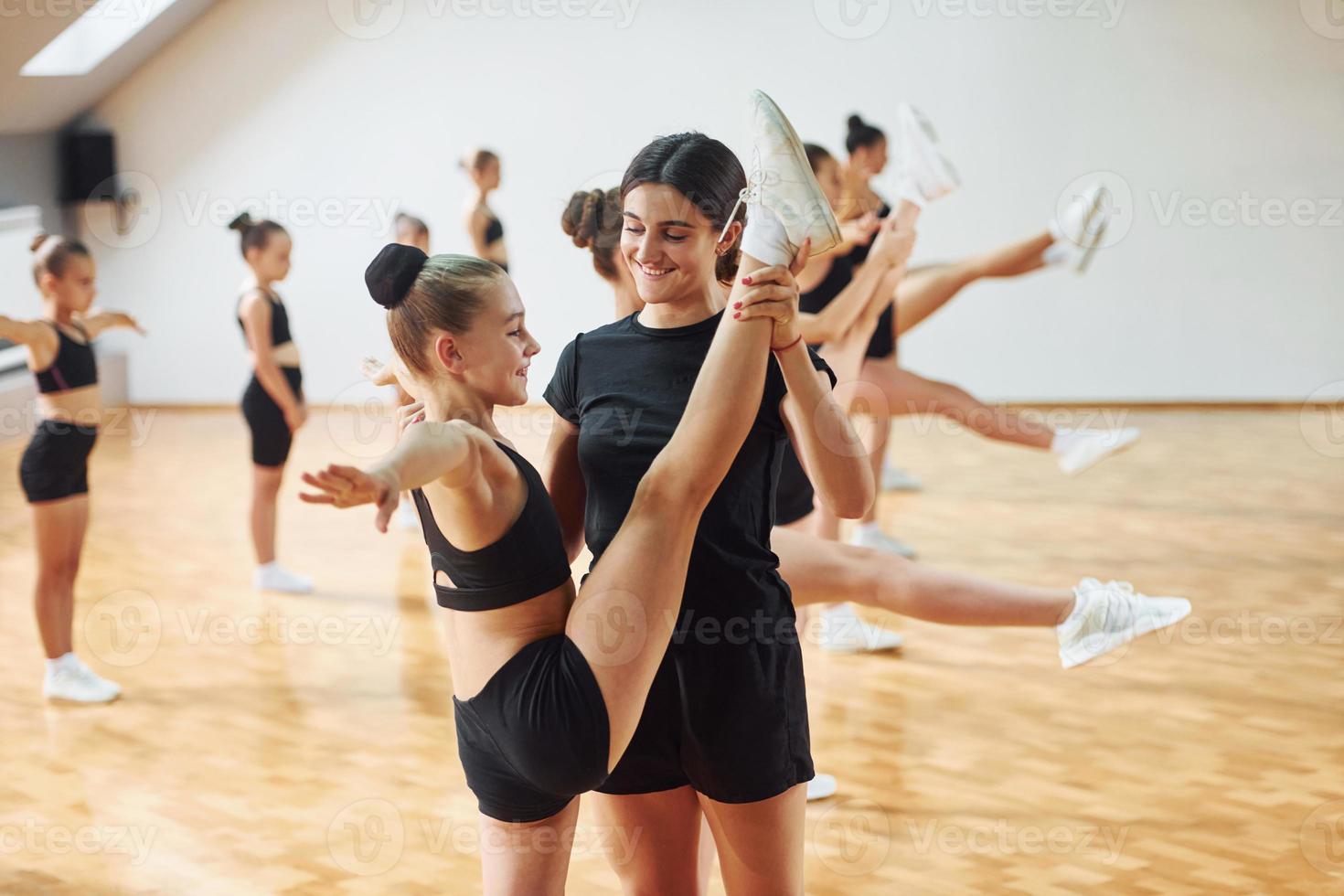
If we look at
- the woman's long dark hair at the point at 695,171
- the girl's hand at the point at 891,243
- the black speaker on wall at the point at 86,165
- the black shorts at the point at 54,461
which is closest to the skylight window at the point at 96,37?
the black speaker on wall at the point at 86,165

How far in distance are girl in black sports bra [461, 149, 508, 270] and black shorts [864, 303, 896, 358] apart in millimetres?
2081

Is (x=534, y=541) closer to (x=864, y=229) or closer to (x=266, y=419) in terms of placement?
(x=864, y=229)

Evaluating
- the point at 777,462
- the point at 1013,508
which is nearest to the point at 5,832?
the point at 777,462

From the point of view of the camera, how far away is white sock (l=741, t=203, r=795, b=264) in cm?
171

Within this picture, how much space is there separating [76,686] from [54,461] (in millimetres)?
680

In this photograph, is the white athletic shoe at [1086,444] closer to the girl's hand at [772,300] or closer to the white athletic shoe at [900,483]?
the white athletic shoe at [900,483]

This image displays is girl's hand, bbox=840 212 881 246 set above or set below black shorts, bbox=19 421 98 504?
above

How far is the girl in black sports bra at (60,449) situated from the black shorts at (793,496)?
208cm

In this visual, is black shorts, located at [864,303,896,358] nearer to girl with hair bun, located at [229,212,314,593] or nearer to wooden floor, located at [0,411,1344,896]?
wooden floor, located at [0,411,1344,896]

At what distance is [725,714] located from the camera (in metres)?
1.81

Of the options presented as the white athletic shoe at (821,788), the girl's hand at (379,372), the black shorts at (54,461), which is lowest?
the white athletic shoe at (821,788)

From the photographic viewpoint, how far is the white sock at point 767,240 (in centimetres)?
171

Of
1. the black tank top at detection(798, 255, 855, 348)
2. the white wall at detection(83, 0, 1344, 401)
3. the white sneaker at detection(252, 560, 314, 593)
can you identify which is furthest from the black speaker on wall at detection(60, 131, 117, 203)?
the black tank top at detection(798, 255, 855, 348)

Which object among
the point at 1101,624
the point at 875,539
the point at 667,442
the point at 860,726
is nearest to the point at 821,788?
the point at 860,726
